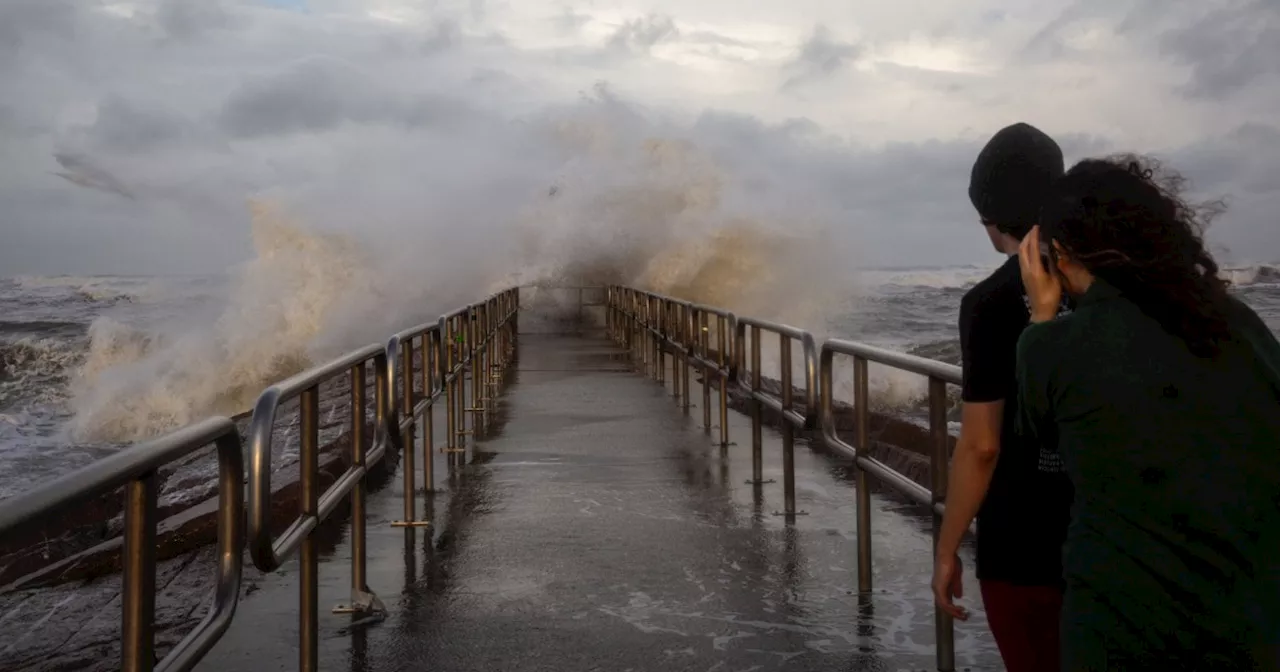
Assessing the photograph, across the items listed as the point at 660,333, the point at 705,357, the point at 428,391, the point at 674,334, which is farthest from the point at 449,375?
the point at 660,333

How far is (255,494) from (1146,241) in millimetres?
2263

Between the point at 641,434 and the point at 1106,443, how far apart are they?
8216 mm

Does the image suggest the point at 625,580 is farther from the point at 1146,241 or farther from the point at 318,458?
the point at 1146,241

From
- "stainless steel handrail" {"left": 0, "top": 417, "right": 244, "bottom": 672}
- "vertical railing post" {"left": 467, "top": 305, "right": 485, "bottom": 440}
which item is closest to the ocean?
"vertical railing post" {"left": 467, "top": 305, "right": 485, "bottom": 440}

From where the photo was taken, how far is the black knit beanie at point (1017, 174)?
2.46 metres

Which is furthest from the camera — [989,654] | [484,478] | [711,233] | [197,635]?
[711,233]

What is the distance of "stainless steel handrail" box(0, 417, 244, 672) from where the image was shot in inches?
70.0

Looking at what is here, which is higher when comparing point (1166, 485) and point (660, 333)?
point (660, 333)

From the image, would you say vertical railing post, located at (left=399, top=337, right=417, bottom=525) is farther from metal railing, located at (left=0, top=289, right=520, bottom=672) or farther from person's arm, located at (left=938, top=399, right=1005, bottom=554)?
person's arm, located at (left=938, top=399, right=1005, bottom=554)

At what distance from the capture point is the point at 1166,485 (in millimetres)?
1785

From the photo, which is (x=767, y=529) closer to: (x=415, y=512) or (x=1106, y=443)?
(x=415, y=512)

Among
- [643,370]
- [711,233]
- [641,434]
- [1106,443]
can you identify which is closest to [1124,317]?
[1106,443]

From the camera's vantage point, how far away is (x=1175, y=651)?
1786mm

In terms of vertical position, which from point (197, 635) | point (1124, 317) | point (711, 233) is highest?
point (711, 233)
